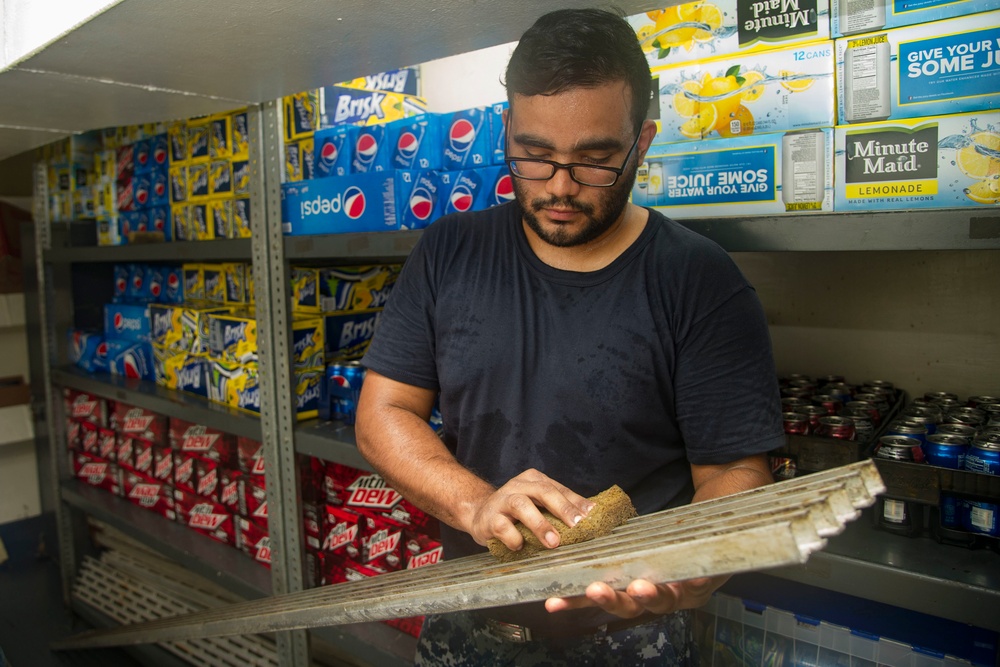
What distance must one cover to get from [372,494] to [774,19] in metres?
1.61

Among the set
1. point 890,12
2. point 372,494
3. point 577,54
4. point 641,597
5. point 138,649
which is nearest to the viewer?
point 641,597

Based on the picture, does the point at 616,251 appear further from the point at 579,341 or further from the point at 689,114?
the point at 689,114

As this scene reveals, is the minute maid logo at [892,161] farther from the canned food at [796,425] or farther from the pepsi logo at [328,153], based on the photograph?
the pepsi logo at [328,153]

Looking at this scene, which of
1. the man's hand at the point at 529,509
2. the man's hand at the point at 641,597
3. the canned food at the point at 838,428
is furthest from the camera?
the canned food at the point at 838,428

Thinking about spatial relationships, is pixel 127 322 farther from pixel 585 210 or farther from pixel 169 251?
pixel 585 210

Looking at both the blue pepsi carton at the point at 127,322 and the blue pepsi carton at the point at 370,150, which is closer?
the blue pepsi carton at the point at 370,150

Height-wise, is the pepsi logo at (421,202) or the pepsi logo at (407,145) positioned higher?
the pepsi logo at (407,145)

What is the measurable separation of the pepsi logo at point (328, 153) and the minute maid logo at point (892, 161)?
1387 millimetres

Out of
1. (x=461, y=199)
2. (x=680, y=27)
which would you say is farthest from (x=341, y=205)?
(x=680, y=27)

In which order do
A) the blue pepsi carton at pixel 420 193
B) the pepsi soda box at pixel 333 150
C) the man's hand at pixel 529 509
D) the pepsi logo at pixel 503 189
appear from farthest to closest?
the pepsi soda box at pixel 333 150 < the blue pepsi carton at pixel 420 193 < the pepsi logo at pixel 503 189 < the man's hand at pixel 529 509

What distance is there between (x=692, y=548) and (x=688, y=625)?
89 centimetres

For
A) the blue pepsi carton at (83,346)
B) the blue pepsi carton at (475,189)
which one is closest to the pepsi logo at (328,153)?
the blue pepsi carton at (475,189)

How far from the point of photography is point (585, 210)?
1189 mm

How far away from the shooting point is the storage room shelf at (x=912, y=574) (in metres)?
1.12
